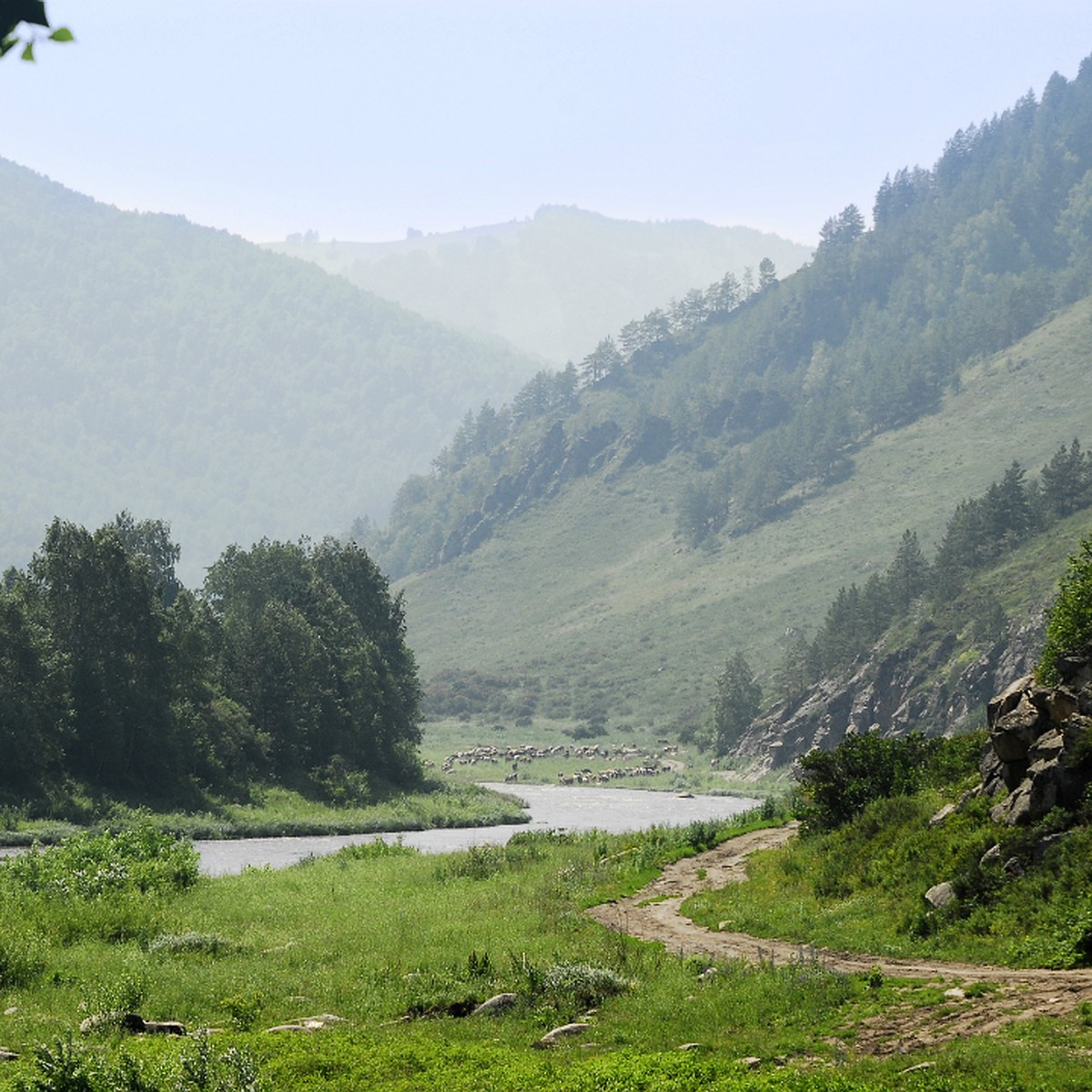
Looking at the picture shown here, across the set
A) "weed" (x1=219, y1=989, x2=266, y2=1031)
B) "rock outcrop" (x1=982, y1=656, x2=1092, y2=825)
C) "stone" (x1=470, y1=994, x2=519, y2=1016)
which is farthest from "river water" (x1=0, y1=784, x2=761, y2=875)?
"rock outcrop" (x1=982, y1=656, x2=1092, y2=825)

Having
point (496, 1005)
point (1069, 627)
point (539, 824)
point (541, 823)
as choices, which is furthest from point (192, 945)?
point (541, 823)

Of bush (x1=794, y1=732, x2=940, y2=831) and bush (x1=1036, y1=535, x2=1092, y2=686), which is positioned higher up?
bush (x1=1036, y1=535, x2=1092, y2=686)

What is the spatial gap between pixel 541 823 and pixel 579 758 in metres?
65.3

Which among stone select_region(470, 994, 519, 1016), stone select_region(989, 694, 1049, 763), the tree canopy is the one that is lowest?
stone select_region(470, 994, 519, 1016)

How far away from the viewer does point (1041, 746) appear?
25812 mm

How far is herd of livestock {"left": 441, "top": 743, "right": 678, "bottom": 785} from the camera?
12650 centimetres

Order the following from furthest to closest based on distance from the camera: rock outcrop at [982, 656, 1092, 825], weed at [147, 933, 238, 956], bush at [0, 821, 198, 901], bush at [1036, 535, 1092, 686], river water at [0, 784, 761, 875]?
river water at [0, 784, 761, 875] → bush at [0, 821, 198, 901] → bush at [1036, 535, 1092, 686] → weed at [147, 933, 238, 956] → rock outcrop at [982, 656, 1092, 825]

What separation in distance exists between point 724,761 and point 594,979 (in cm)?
11483

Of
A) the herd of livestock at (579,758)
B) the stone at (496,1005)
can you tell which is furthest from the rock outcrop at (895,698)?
the stone at (496,1005)

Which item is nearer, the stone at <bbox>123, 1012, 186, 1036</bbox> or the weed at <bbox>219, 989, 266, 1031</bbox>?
the stone at <bbox>123, 1012, 186, 1036</bbox>

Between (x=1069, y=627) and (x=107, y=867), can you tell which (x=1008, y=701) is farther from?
(x=107, y=867)

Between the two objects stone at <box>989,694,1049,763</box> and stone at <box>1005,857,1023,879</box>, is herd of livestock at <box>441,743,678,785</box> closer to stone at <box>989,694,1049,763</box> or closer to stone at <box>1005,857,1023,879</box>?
stone at <box>989,694,1049,763</box>

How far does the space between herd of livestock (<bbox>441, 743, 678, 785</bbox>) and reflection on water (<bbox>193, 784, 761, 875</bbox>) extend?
712cm

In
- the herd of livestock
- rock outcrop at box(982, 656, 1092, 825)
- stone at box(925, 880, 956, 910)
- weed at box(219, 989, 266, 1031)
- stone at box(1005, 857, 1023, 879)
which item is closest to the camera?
weed at box(219, 989, 266, 1031)
